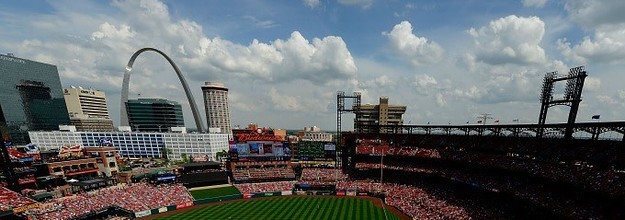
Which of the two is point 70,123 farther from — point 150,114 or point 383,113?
point 383,113

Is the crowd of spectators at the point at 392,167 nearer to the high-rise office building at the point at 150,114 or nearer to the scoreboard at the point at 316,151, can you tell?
the scoreboard at the point at 316,151

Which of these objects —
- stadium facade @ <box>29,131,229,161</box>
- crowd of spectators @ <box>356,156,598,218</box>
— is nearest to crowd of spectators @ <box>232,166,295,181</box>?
crowd of spectators @ <box>356,156,598,218</box>

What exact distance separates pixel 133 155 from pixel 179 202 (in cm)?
9510

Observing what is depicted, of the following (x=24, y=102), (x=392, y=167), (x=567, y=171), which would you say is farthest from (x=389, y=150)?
(x=24, y=102)

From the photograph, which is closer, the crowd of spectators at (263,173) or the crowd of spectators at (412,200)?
the crowd of spectators at (412,200)

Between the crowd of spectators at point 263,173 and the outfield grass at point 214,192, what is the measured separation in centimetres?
501

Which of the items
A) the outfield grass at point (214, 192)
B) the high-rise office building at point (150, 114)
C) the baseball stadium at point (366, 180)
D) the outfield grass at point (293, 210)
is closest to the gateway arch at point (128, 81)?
the high-rise office building at point (150, 114)

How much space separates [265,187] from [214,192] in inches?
502

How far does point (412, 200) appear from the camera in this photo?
181ft

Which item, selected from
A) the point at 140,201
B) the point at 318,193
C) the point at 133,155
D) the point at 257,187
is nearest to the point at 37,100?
the point at 133,155

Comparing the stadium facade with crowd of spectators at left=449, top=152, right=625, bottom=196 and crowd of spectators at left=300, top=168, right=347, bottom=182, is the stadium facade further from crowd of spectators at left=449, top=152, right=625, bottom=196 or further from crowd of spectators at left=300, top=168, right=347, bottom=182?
crowd of spectators at left=449, top=152, right=625, bottom=196

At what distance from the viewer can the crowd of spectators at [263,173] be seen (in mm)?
73238

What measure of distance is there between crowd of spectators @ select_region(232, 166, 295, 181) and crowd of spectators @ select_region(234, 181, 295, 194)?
2340 mm

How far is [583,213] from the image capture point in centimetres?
2959
